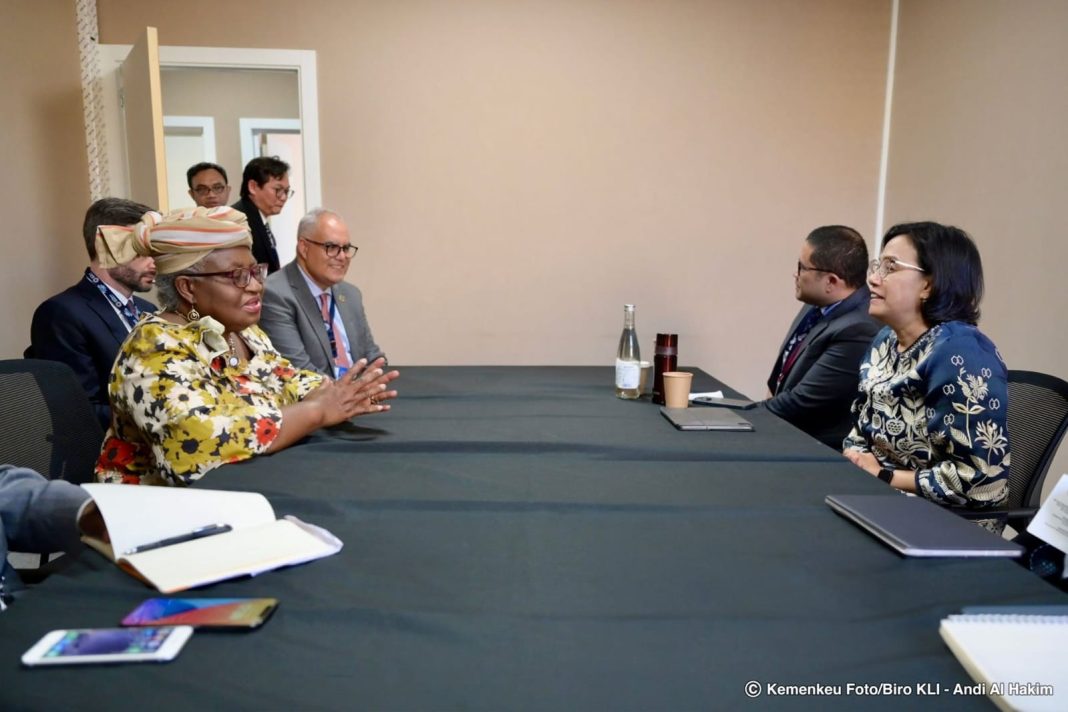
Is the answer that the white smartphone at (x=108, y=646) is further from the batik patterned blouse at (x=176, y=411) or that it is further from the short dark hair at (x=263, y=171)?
the short dark hair at (x=263, y=171)

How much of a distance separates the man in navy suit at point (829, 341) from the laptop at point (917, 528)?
3.68 feet

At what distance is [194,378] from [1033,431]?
202 cm

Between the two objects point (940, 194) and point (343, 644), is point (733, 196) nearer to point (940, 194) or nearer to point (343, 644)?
point (940, 194)

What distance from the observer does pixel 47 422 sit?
167 cm

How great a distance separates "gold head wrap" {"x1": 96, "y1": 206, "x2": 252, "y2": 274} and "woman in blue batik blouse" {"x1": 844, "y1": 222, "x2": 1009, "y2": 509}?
63.9 inches

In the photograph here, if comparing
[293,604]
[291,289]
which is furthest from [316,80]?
[293,604]

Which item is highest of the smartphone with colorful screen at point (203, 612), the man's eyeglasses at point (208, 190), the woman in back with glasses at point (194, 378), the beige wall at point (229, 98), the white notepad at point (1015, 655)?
the beige wall at point (229, 98)

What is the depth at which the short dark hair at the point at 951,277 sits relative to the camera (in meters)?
1.79

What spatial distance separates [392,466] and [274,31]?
3234 mm

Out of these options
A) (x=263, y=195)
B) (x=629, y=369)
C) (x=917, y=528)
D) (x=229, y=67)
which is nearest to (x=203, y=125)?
(x=229, y=67)

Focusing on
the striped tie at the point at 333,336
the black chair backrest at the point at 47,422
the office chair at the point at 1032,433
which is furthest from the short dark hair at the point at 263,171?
the office chair at the point at 1032,433

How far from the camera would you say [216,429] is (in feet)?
4.89

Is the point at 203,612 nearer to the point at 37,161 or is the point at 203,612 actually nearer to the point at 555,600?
the point at 555,600

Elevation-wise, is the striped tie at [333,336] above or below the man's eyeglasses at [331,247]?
below
